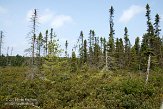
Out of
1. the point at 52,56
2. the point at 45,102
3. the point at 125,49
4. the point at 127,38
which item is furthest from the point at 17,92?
the point at 127,38

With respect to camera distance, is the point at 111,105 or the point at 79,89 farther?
the point at 79,89

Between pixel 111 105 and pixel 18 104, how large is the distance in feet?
25.1

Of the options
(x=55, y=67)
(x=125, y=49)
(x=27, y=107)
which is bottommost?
(x=27, y=107)

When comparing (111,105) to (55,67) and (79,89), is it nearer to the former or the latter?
(79,89)

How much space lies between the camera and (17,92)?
27688mm

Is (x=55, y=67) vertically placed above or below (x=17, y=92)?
above

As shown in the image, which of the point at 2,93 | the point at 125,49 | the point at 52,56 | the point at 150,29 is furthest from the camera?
the point at 125,49

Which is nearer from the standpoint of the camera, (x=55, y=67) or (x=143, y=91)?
(x=143, y=91)

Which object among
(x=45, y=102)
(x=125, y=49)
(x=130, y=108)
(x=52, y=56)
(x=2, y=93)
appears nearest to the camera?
(x=130, y=108)

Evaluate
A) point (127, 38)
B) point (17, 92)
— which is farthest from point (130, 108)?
point (127, 38)

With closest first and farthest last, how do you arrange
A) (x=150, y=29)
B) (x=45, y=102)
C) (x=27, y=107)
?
(x=27, y=107) → (x=45, y=102) → (x=150, y=29)

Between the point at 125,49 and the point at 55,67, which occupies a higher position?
the point at 125,49

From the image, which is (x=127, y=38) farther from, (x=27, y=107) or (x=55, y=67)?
(x=27, y=107)

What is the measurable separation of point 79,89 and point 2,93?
24.9 ft
